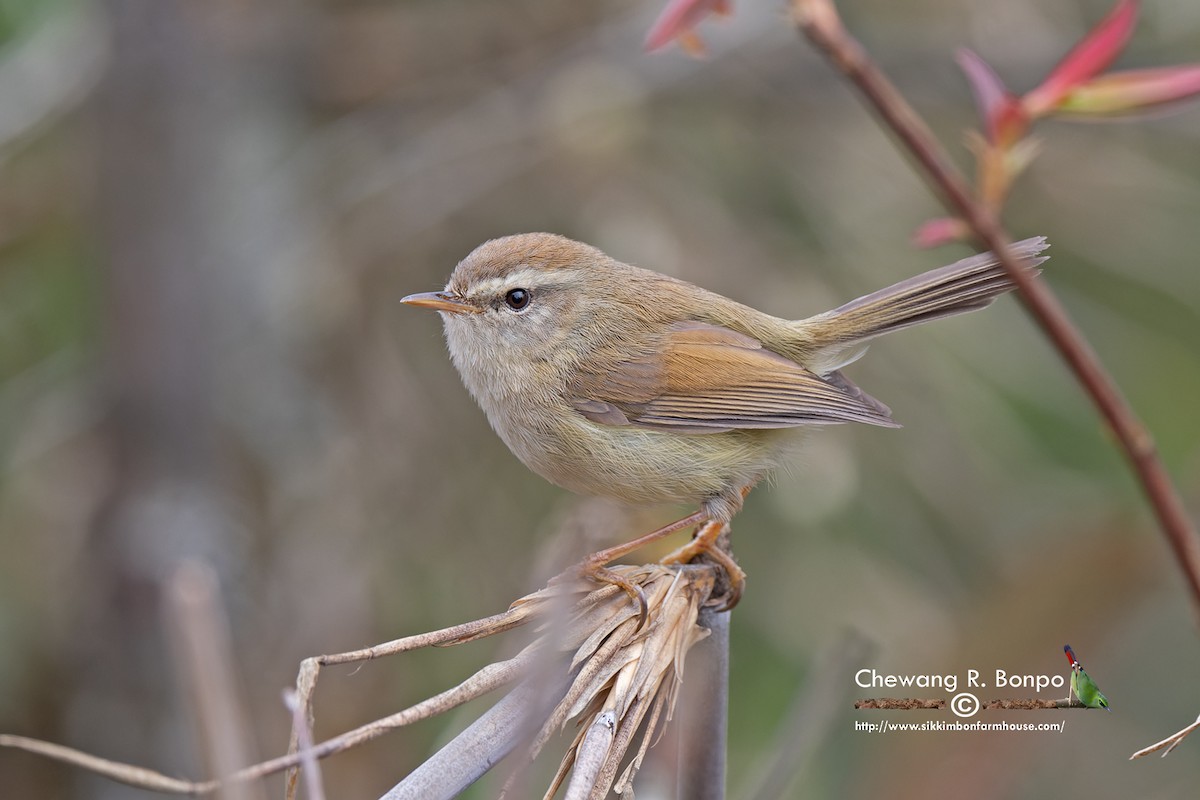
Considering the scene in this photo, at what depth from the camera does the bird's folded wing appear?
3.27m

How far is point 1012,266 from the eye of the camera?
1.15m

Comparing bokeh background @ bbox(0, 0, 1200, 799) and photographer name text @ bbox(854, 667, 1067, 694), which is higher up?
bokeh background @ bbox(0, 0, 1200, 799)

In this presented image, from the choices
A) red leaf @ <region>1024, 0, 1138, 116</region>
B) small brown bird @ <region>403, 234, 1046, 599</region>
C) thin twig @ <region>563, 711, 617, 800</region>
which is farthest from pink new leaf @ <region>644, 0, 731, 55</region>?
small brown bird @ <region>403, 234, 1046, 599</region>

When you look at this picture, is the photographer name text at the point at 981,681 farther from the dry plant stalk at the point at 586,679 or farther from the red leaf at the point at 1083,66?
the red leaf at the point at 1083,66

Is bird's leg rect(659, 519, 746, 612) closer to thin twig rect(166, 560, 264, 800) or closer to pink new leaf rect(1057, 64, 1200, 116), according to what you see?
thin twig rect(166, 560, 264, 800)

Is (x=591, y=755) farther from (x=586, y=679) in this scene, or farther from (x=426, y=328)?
(x=426, y=328)

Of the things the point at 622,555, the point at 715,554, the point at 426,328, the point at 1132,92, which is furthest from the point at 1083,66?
the point at 426,328

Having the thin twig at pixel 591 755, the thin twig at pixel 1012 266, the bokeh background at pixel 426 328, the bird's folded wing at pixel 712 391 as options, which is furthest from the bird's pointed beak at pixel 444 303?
the thin twig at pixel 1012 266

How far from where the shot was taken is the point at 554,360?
3.50 metres

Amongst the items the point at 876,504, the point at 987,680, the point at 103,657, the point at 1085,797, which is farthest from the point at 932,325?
the point at 103,657

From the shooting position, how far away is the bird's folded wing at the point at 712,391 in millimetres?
3266

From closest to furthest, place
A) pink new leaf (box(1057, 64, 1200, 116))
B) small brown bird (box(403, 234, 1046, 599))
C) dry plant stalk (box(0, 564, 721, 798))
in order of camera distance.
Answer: pink new leaf (box(1057, 64, 1200, 116)) < dry plant stalk (box(0, 564, 721, 798)) < small brown bird (box(403, 234, 1046, 599))

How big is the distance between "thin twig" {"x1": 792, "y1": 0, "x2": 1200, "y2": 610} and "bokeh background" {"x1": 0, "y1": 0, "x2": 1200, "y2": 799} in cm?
343

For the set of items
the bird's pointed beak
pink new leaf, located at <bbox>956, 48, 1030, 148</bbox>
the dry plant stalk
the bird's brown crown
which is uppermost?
the bird's brown crown
